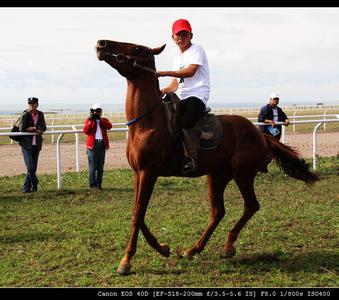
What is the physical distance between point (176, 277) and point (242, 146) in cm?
194

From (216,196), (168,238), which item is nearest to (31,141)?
(168,238)

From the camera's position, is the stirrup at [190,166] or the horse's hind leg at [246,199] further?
the horse's hind leg at [246,199]

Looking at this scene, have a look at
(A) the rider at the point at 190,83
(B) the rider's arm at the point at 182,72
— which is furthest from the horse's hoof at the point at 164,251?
(B) the rider's arm at the point at 182,72

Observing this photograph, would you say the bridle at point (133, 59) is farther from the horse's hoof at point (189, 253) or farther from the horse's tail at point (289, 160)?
the horse's hoof at point (189, 253)

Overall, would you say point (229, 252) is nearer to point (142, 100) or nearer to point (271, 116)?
point (142, 100)

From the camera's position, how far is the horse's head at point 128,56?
5.85m

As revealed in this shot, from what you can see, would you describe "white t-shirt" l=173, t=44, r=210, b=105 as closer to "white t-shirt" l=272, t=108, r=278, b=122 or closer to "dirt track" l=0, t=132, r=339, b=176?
"white t-shirt" l=272, t=108, r=278, b=122

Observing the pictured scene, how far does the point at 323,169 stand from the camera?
13.7 m

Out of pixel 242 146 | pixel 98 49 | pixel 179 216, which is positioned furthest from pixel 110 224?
pixel 98 49

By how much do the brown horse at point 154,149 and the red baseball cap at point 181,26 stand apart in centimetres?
39

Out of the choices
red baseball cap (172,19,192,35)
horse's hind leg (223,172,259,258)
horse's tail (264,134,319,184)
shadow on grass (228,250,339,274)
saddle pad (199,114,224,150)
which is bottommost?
shadow on grass (228,250,339,274)

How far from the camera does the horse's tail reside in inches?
285

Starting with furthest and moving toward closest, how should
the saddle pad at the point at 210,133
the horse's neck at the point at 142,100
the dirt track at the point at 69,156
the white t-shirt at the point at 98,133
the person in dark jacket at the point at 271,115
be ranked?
the dirt track at the point at 69,156, the person in dark jacket at the point at 271,115, the white t-shirt at the point at 98,133, the saddle pad at the point at 210,133, the horse's neck at the point at 142,100

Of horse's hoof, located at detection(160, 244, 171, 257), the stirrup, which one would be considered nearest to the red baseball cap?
the stirrup
